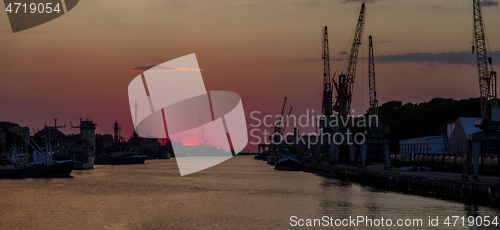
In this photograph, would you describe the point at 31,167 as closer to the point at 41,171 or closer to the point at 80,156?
the point at 41,171

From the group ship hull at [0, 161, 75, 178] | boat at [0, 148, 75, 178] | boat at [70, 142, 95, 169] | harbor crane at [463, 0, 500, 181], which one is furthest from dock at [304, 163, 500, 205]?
boat at [70, 142, 95, 169]

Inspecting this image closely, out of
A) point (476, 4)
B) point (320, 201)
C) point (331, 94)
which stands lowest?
point (320, 201)

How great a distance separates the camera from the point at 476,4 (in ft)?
337

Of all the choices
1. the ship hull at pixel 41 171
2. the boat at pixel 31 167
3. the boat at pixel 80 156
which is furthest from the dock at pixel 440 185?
the boat at pixel 80 156

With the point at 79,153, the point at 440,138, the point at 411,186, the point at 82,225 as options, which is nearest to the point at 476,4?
the point at 440,138

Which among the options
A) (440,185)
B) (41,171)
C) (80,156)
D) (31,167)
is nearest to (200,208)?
(440,185)

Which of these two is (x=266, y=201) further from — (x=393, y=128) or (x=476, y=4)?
(x=393, y=128)

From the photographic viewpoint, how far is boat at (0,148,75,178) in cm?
10431

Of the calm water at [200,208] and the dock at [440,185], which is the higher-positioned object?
the dock at [440,185]

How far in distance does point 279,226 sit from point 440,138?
104 metres

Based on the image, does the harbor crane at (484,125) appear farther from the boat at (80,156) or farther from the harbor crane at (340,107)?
the boat at (80,156)

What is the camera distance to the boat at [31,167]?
104 m

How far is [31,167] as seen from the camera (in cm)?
10562

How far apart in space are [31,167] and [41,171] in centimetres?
217
